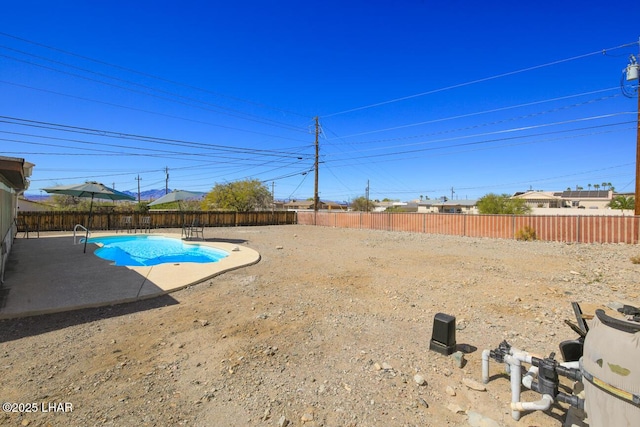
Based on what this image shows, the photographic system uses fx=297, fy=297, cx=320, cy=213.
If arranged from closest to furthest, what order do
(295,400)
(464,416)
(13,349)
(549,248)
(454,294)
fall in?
(464,416), (295,400), (13,349), (454,294), (549,248)


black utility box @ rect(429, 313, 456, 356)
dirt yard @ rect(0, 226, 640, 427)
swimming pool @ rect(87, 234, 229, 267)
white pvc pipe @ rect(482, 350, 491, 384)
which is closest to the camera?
dirt yard @ rect(0, 226, 640, 427)

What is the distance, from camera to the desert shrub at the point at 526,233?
14.4 m

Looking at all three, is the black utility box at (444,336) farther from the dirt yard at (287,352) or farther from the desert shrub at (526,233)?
the desert shrub at (526,233)

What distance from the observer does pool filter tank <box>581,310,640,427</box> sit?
4.34 feet

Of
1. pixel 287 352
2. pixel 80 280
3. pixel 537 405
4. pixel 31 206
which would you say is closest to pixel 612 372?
pixel 537 405

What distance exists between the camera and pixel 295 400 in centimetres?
242

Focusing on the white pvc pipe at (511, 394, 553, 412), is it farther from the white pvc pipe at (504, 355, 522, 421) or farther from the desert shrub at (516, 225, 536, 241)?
the desert shrub at (516, 225, 536, 241)

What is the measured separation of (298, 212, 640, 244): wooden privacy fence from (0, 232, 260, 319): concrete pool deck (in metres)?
13.2

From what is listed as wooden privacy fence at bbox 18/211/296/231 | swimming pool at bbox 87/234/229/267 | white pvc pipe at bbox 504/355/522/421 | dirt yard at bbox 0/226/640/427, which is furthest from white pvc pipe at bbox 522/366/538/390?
wooden privacy fence at bbox 18/211/296/231

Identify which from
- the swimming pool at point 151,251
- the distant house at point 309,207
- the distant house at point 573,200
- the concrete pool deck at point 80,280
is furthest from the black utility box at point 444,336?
the distant house at point 309,207

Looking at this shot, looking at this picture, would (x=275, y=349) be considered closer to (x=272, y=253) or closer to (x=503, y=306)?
(x=503, y=306)

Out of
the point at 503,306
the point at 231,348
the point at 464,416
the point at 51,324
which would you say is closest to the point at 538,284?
the point at 503,306

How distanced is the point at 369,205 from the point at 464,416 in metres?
56.4

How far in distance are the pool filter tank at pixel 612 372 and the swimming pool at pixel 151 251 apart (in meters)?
8.25
